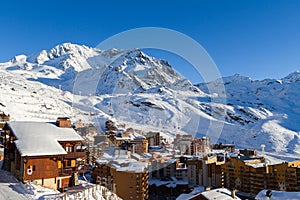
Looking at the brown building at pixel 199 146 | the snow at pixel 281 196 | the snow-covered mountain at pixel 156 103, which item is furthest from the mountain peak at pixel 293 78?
the snow at pixel 281 196

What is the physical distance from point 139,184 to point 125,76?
98.9 meters

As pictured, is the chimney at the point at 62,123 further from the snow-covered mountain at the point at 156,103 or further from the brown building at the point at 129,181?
the snow-covered mountain at the point at 156,103

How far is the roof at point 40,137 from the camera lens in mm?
8789

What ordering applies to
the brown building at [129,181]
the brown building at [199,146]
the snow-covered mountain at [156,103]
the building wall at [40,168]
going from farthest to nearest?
the snow-covered mountain at [156,103] → the brown building at [199,146] → the brown building at [129,181] → the building wall at [40,168]

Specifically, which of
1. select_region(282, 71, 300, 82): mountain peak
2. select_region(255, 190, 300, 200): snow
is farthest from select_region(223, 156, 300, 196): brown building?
select_region(282, 71, 300, 82): mountain peak

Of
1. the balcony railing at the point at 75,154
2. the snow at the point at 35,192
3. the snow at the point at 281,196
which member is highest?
the balcony railing at the point at 75,154

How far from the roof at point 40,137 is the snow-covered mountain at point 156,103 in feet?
110

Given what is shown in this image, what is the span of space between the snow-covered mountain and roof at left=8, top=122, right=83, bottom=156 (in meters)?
33.5

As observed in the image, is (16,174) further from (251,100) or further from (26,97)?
(251,100)

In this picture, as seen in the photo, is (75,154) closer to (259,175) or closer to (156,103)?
(259,175)

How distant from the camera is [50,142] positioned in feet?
30.3

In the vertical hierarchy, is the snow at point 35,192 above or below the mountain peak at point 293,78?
below

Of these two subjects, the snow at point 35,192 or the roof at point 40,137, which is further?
the roof at point 40,137

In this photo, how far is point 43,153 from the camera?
8797 millimetres
